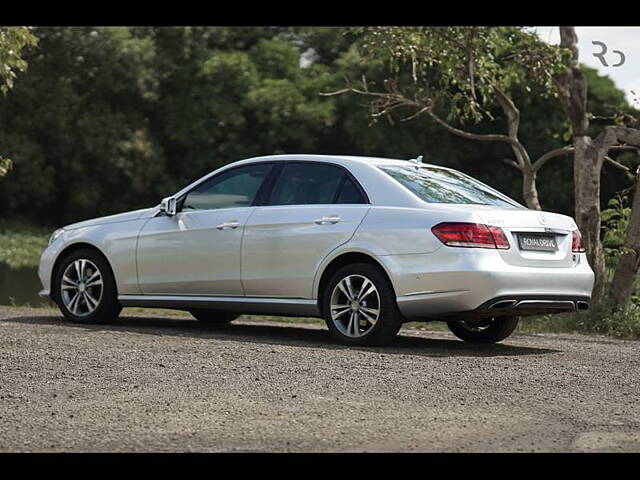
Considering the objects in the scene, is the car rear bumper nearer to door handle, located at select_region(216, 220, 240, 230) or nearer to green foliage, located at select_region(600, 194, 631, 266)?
door handle, located at select_region(216, 220, 240, 230)

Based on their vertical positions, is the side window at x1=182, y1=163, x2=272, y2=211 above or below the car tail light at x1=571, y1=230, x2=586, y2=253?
above

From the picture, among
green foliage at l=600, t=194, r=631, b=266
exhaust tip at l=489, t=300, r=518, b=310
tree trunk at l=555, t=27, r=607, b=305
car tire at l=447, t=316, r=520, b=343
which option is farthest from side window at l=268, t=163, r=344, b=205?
green foliage at l=600, t=194, r=631, b=266

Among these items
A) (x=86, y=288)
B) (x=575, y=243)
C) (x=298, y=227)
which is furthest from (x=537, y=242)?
(x=86, y=288)

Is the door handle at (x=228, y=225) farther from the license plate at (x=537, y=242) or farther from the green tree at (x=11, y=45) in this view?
the green tree at (x=11, y=45)

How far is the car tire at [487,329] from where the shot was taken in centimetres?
1115

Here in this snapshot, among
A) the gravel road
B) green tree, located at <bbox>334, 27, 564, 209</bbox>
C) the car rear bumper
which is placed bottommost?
the gravel road

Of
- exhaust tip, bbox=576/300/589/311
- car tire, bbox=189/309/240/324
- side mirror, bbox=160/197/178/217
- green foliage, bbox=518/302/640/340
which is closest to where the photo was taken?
exhaust tip, bbox=576/300/589/311

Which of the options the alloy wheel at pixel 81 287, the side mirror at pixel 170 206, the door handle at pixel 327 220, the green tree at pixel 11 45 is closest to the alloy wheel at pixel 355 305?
the door handle at pixel 327 220

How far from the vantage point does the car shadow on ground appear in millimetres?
10250

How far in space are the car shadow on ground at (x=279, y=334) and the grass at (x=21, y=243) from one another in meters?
17.4
